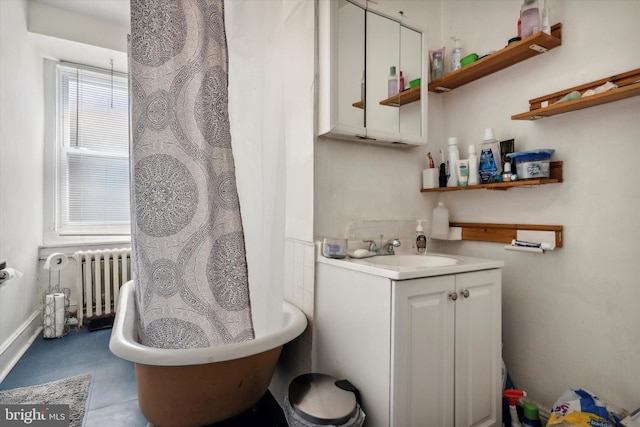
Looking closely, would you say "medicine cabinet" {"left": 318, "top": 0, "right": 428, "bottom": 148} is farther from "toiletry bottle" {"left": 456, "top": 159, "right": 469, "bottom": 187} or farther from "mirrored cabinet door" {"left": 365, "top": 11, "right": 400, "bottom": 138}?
"toiletry bottle" {"left": 456, "top": 159, "right": 469, "bottom": 187}

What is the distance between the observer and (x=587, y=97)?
117cm

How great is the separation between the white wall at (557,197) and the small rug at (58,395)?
145cm

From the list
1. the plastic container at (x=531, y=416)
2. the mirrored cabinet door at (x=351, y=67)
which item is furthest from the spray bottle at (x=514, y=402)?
the mirrored cabinet door at (x=351, y=67)

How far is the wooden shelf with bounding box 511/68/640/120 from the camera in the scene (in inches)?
43.8

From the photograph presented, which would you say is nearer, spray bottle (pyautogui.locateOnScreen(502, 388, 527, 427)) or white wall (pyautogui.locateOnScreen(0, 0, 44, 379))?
spray bottle (pyautogui.locateOnScreen(502, 388, 527, 427))

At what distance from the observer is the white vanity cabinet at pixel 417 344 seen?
1.11 metres

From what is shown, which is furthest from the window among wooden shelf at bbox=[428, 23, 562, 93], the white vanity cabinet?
wooden shelf at bbox=[428, 23, 562, 93]

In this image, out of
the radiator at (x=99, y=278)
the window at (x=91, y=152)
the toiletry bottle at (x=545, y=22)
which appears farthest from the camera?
the window at (x=91, y=152)

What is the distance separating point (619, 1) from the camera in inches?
47.4

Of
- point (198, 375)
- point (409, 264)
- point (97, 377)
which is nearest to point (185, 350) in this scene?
point (198, 375)

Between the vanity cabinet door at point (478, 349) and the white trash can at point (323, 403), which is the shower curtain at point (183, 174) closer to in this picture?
the white trash can at point (323, 403)

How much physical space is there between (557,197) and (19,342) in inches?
126

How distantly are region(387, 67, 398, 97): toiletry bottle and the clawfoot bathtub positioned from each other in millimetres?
1266

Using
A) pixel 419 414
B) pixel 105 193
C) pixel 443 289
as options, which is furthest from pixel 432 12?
pixel 105 193
